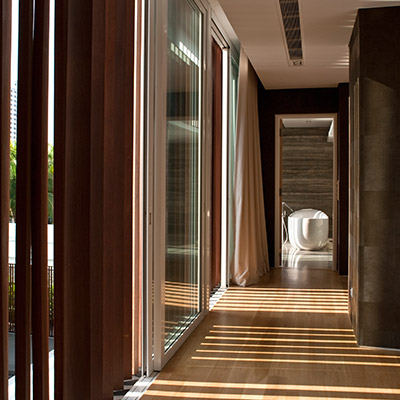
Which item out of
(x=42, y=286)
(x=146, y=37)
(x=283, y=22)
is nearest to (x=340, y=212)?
(x=283, y=22)

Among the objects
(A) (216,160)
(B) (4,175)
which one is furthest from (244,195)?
(B) (4,175)

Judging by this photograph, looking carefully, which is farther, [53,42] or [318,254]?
[318,254]

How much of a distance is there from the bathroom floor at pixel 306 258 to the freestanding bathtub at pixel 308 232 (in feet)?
0.51

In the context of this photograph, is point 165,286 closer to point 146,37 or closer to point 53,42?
point 146,37

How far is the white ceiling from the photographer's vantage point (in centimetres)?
407

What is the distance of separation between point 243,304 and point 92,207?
3328 millimetres

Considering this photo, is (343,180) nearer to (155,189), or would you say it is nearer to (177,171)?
(177,171)

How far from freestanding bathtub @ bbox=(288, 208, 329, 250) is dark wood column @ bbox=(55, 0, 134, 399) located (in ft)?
26.9

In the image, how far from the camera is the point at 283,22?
450 centimetres

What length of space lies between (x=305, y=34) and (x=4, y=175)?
363 cm

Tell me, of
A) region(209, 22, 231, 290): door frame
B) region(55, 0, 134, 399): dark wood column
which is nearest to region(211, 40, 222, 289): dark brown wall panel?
region(209, 22, 231, 290): door frame

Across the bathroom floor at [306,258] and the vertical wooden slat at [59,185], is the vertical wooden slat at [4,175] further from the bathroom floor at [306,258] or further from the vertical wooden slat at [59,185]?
the bathroom floor at [306,258]

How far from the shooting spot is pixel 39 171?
2.02 metres

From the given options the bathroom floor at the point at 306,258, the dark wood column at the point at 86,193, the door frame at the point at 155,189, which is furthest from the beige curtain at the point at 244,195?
the dark wood column at the point at 86,193
